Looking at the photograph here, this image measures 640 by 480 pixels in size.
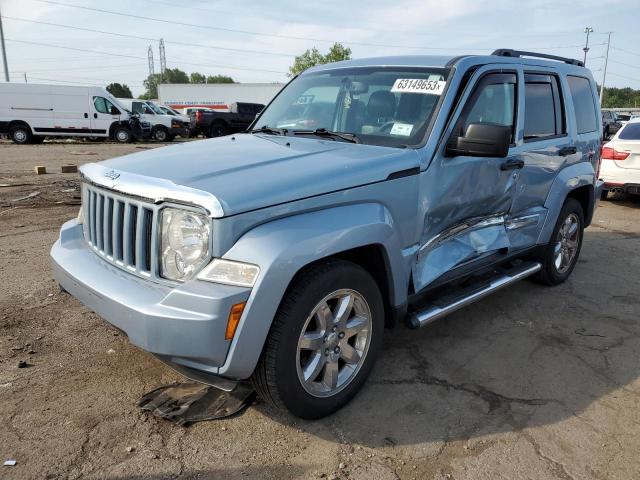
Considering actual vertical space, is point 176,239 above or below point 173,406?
above

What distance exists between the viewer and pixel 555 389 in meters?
3.26

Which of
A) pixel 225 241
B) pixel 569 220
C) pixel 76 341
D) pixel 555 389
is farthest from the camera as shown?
pixel 569 220

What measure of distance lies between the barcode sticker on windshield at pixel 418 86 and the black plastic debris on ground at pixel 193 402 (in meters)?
2.18

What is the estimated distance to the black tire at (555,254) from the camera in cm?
482

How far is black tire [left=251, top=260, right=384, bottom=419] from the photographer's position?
8.19ft

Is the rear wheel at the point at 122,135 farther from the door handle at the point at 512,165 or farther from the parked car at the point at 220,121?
the door handle at the point at 512,165

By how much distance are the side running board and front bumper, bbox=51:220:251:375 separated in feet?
4.32

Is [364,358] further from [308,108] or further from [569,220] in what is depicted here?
[569,220]

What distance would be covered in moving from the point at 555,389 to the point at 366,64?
2622 millimetres

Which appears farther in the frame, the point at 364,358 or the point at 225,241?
the point at 364,358

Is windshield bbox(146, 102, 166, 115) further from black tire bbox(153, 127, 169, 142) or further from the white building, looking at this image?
the white building

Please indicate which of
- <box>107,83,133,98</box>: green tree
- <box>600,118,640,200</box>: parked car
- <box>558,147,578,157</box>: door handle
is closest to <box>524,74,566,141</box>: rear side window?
<box>558,147,578,157</box>: door handle

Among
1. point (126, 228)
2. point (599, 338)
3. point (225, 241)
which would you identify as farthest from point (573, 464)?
point (126, 228)

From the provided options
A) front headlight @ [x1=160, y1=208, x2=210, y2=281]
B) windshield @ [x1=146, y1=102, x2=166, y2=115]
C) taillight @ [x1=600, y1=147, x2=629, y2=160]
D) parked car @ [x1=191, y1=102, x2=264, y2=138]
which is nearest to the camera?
front headlight @ [x1=160, y1=208, x2=210, y2=281]
